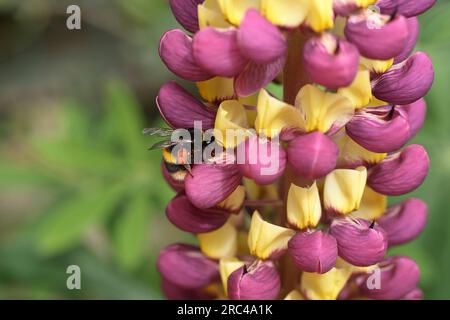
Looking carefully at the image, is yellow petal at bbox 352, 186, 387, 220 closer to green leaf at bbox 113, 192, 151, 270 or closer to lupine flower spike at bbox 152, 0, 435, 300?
lupine flower spike at bbox 152, 0, 435, 300

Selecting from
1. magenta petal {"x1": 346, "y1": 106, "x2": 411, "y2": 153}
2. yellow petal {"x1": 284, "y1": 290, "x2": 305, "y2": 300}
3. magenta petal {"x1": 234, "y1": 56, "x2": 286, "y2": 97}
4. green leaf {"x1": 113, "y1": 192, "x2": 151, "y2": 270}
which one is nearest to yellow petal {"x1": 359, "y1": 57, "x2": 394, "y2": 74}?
magenta petal {"x1": 346, "y1": 106, "x2": 411, "y2": 153}

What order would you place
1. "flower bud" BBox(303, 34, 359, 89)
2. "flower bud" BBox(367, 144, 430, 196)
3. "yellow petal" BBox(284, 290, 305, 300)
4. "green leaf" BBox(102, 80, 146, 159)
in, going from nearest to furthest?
"flower bud" BBox(303, 34, 359, 89), "flower bud" BBox(367, 144, 430, 196), "yellow petal" BBox(284, 290, 305, 300), "green leaf" BBox(102, 80, 146, 159)

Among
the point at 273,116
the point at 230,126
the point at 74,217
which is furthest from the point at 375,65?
the point at 74,217

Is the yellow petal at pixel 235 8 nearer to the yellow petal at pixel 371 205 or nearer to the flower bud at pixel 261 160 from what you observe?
the flower bud at pixel 261 160

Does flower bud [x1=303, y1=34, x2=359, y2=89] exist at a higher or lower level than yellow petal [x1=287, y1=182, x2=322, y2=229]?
higher

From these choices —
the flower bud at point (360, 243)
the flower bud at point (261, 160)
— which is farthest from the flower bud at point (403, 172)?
the flower bud at point (261, 160)

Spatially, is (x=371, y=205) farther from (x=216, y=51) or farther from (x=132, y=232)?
(x=132, y=232)
